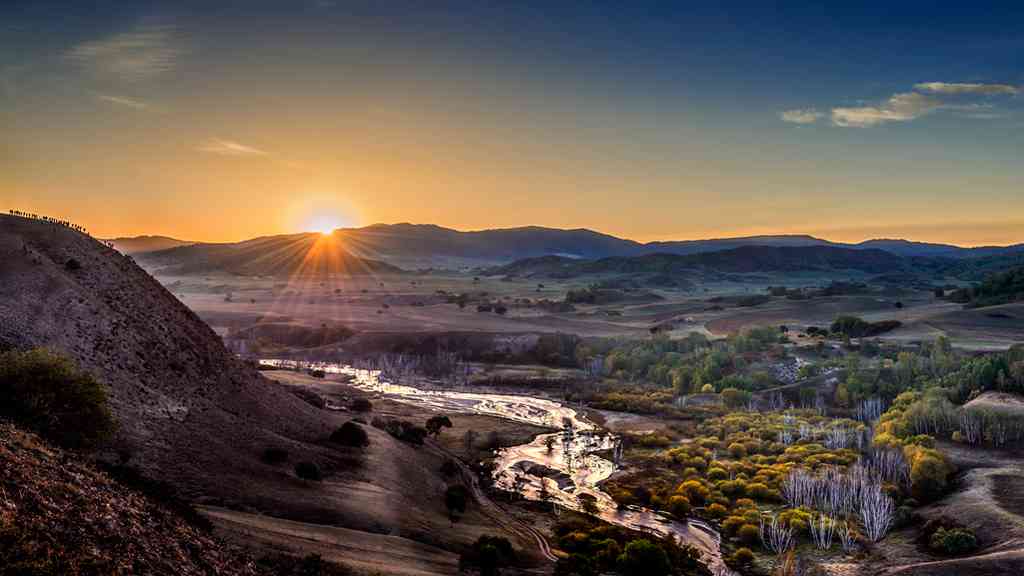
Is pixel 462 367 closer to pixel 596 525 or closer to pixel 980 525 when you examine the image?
pixel 596 525

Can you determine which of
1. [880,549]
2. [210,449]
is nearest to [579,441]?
[880,549]

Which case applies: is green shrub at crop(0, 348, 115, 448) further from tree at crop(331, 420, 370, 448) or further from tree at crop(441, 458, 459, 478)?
tree at crop(441, 458, 459, 478)

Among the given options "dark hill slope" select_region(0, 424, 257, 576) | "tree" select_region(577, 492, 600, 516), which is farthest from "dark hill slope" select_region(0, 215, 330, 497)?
"tree" select_region(577, 492, 600, 516)

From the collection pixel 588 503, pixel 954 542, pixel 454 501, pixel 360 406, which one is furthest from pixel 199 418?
pixel 954 542

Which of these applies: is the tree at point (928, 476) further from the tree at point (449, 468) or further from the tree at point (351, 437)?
the tree at point (351, 437)

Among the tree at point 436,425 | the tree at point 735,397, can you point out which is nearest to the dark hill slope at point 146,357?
the tree at point 436,425
